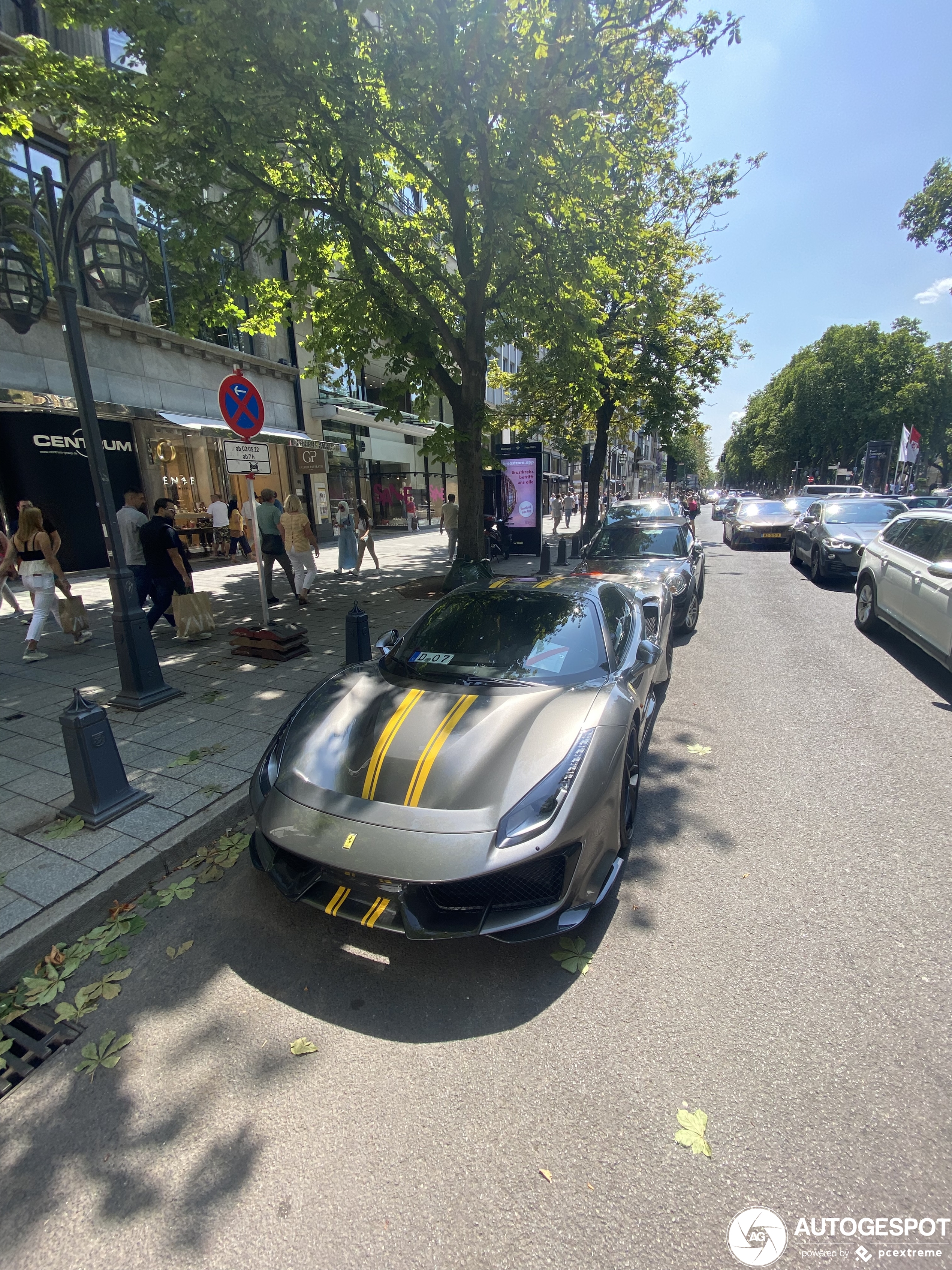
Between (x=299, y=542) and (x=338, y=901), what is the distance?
832 cm

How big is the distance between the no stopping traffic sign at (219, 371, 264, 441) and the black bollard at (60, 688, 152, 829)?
159 inches

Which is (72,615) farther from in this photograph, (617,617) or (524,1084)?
(524,1084)

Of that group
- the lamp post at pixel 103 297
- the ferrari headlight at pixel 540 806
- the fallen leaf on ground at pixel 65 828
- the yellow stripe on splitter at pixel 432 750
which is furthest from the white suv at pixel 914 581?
the lamp post at pixel 103 297

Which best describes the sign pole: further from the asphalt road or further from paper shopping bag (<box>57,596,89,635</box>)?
the asphalt road

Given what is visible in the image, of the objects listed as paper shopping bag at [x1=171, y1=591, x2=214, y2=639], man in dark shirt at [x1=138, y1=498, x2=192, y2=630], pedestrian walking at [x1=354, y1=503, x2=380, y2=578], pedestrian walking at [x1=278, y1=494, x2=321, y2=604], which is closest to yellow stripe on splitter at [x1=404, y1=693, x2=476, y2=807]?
man in dark shirt at [x1=138, y1=498, x2=192, y2=630]

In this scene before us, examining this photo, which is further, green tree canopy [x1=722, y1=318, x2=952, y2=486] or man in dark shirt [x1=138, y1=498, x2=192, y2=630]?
green tree canopy [x1=722, y1=318, x2=952, y2=486]

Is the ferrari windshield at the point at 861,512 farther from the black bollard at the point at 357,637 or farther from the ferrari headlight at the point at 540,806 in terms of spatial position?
the ferrari headlight at the point at 540,806

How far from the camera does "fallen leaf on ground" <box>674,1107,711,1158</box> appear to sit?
1.79 meters

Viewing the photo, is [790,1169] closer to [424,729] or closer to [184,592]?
[424,729]

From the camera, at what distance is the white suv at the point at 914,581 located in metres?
5.64

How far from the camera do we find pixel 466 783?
2592 mm

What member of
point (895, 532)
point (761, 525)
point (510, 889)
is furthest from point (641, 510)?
point (510, 889)

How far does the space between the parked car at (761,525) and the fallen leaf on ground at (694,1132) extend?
18.2 m

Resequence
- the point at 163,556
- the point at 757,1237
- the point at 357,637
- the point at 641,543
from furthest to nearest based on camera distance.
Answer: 1. the point at 641,543
2. the point at 163,556
3. the point at 357,637
4. the point at 757,1237
